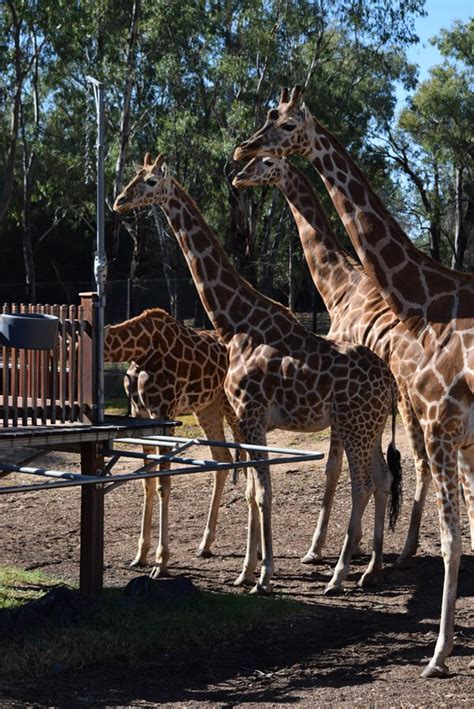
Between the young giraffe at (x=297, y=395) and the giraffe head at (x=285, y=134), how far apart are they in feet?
5.02

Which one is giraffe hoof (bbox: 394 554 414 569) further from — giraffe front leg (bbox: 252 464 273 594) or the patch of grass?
the patch of grass

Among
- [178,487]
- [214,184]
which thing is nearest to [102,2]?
[214,184]

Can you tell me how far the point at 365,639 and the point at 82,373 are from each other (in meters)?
2.69

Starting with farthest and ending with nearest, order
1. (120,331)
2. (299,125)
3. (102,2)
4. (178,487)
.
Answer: (102,2) → (178,487) → (120,331) → (299,125)

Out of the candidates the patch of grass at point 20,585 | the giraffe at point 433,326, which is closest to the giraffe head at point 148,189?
the giraffe at point 433,326

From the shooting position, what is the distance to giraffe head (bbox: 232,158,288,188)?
971 cm

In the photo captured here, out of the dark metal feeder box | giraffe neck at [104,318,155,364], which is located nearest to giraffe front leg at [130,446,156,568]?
giraffe neck at [104,318,155,364]

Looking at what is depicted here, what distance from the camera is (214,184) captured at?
109ft

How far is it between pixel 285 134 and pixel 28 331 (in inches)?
107

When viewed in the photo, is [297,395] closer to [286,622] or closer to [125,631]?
[286,622]

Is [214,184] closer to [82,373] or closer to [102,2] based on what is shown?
[102,2]

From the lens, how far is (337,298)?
33.4 feet

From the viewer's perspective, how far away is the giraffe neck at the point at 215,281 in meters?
9.41

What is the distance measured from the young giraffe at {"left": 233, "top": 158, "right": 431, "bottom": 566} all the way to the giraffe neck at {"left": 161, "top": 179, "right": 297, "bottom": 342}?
0.58m
